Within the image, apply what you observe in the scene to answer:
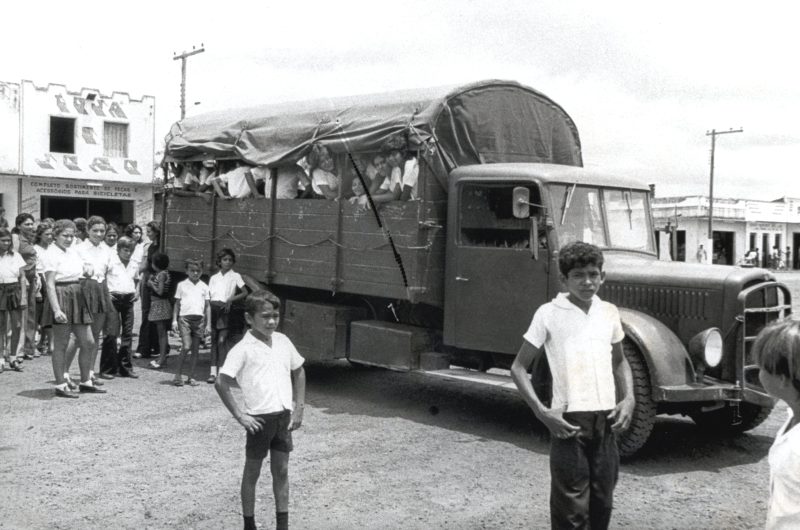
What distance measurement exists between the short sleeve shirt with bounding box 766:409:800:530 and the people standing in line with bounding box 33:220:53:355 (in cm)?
939

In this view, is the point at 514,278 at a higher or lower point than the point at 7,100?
lower

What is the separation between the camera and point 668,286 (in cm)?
694

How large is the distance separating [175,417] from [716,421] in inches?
184

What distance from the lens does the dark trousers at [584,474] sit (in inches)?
152

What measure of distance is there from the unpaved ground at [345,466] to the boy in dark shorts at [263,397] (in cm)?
43

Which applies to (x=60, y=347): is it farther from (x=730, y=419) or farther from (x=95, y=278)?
(x=730, y=419)

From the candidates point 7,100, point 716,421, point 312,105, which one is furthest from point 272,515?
point 7,100

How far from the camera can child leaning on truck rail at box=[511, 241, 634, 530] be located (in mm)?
3889

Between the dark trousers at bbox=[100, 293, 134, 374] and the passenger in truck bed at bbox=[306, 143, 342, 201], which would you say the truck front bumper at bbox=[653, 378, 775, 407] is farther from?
the dark trousers at bbox=[100, 293, 134, 374]

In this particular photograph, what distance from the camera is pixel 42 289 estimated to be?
36.9ft

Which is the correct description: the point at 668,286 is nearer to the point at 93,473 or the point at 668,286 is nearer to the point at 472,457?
the point at 472,457

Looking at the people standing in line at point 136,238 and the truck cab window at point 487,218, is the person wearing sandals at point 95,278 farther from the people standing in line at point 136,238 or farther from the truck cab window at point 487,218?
the truck cab window at point 487,218

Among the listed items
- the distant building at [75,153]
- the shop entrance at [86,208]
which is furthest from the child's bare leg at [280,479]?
the distant building at [75,153]

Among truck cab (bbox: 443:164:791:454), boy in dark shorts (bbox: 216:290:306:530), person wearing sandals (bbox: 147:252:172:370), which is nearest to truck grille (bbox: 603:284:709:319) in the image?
truck cab (bbox: 443:164:791:454)
